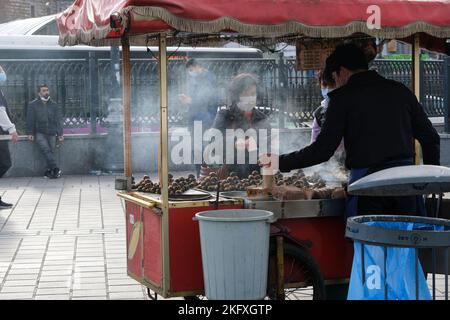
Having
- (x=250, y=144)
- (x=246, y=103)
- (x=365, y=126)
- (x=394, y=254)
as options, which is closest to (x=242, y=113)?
(x=246, y=103)

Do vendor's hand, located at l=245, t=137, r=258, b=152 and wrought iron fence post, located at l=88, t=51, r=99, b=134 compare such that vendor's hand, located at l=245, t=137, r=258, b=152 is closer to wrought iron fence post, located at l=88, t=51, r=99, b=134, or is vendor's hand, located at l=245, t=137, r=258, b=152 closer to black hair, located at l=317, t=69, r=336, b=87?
black hair, located at l=317, t=69, r=336, b=87

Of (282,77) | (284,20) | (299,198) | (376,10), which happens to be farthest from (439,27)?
(282,77)

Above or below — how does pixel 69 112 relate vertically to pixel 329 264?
above

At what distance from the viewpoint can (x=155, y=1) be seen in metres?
4.98

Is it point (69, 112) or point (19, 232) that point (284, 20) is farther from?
point (69, 112)

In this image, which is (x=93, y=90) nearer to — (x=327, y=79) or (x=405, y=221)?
(x=327, y=79)

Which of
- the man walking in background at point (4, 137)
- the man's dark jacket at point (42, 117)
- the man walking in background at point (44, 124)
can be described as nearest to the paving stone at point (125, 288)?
the man walking in background at point (4, 137)

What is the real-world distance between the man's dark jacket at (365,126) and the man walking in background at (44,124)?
9.99m

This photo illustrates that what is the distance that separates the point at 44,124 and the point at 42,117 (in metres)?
0.14

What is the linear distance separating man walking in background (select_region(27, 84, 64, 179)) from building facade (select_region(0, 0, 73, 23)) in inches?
639

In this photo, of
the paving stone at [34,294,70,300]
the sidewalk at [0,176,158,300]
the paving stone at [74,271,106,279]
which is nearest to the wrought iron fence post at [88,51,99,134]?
the sidewalk at [0,176,158,300]

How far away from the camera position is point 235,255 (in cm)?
527

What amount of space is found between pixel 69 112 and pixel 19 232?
649cm

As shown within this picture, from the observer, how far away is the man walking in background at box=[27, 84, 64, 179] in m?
14.9
